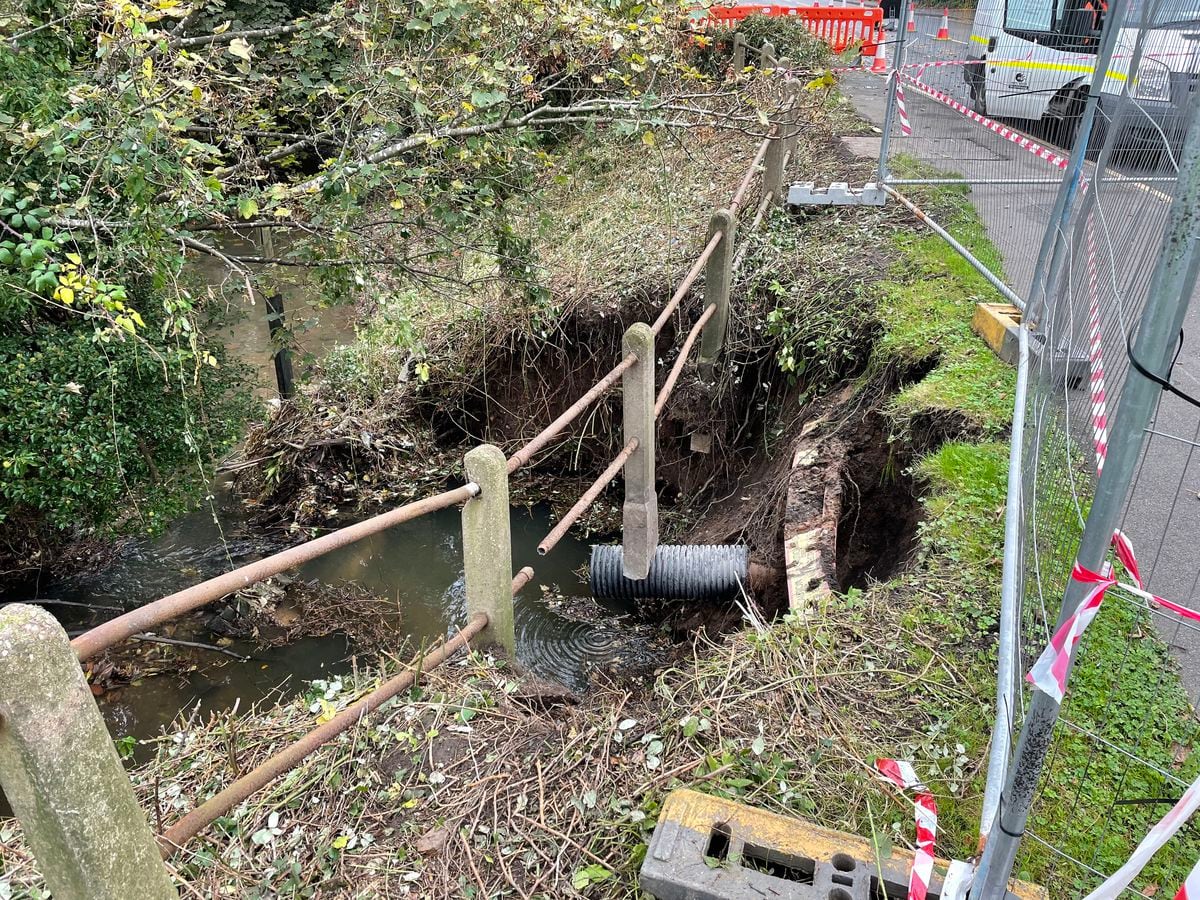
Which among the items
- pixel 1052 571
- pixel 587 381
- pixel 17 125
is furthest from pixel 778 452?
pixel 17 125

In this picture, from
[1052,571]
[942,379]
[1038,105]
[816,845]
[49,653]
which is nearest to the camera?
[49,653]

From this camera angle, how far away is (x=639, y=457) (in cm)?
419

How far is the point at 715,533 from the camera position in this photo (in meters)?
5.88

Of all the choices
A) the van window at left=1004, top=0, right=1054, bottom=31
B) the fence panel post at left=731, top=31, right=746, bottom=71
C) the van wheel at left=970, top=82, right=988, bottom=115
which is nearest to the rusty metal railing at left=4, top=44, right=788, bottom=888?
the van wheel at left=970, top=82, right=988, bottom=115

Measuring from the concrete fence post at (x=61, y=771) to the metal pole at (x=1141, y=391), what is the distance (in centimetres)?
177

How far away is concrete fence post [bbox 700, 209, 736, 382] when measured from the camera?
5.80 m

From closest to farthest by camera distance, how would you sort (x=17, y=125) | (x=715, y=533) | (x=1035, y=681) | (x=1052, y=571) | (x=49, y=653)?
(x=49, y=653), (x=1035, y=681), (x=1052, y=571), (x=17, y=125), (x=715, y=533)

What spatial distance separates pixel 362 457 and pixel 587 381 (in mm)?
2358

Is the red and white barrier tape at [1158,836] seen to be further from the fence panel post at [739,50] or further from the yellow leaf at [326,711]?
the fence panel post at [739,50]

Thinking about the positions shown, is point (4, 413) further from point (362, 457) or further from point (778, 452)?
point (778, 452)

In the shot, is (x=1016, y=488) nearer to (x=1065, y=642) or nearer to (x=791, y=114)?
(x=1065, y=642)

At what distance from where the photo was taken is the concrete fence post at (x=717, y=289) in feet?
19.0

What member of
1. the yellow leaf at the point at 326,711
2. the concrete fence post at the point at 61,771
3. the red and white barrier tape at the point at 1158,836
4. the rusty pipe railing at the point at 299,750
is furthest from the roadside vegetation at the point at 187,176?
the red and white barrier tape at the point at 1158,836

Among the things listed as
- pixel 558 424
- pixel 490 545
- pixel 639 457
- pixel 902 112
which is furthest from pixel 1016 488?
pixel 902 112
